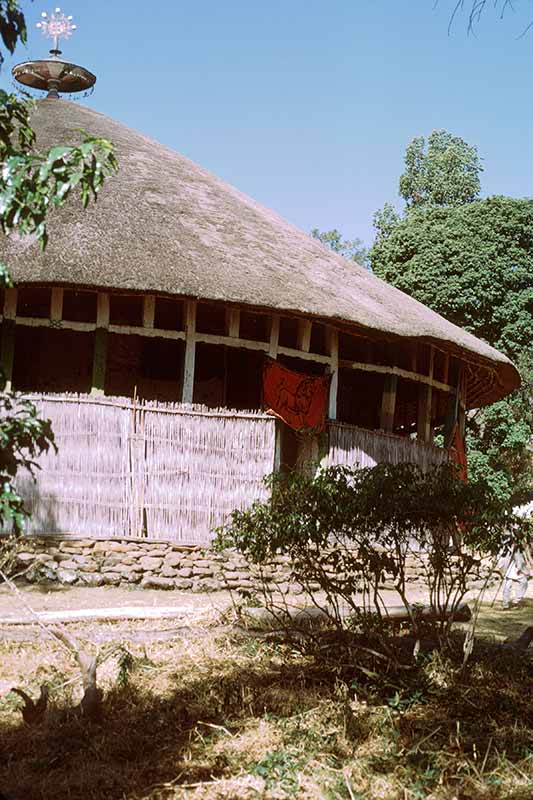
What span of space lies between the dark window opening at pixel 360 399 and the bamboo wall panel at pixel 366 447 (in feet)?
11.7

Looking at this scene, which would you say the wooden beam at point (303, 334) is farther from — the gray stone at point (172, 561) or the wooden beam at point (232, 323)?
the gray stone at point (172, 561)

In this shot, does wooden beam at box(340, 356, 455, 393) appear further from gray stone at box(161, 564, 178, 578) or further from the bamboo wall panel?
gray stone at box(161, 564, 178, 578)

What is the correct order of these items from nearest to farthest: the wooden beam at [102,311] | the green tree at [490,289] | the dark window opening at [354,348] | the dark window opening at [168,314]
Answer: the wooden beam at [102,311] < the dark window opening at [168,314] < the dark window opening at [354,348] < the green tree at [490,289]

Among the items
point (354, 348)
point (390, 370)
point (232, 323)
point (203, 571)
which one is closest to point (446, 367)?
point (354, 348)

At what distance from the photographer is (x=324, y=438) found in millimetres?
11852

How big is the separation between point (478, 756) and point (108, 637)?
11.0 ft

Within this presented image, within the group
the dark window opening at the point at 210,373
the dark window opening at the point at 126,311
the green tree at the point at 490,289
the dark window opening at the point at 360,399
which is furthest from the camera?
the green tree at the point at 490,289

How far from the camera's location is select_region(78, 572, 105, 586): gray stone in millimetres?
10445

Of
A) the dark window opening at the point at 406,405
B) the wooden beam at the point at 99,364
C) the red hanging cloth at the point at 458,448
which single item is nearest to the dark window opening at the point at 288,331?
the dark window opening at the point at 406,405

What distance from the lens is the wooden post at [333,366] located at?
493 inches

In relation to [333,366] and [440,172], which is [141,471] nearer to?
[333,366]

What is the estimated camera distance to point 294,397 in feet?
39.2

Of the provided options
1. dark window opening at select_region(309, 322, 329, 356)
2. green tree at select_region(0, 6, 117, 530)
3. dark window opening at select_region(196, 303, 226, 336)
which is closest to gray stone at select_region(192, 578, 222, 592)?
dark window opening at select_region(196, 303, 226, 336)

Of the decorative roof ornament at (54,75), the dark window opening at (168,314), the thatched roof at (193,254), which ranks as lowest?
the dark window opening at (168,314)
